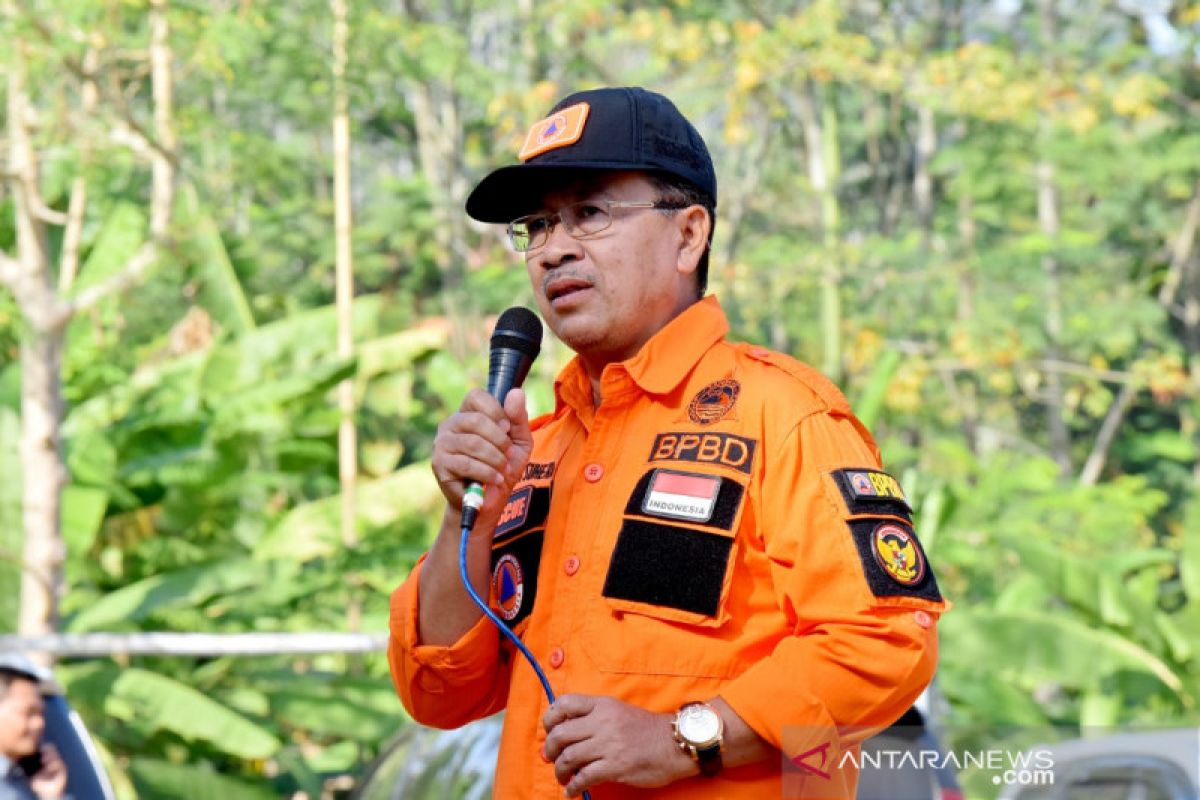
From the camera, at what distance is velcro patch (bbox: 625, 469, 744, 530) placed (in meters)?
2.15

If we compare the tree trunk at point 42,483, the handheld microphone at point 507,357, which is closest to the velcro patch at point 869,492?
the handheld microphone at point 507,357

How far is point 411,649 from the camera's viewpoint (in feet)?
8.05

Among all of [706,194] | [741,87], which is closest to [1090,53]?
[741,87]

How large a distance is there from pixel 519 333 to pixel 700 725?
0.71 m

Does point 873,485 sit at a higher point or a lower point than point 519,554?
higher

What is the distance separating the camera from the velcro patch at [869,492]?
209 centimetres

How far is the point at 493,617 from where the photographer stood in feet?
7.43

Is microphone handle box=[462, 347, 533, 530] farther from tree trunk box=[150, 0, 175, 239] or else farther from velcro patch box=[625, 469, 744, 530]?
tree trunk box=[150, 0, 175, 239]

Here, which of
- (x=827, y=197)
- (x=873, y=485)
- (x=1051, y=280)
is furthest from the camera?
(x=1051, y=280)

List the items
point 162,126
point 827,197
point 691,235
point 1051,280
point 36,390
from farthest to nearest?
1. point 1051,280
2. point 827,197
3. point 162,126
4. point 36,390
5. point 691,235

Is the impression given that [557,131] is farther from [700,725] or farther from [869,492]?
[700,725]

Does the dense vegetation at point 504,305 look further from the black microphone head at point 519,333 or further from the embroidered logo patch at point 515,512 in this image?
the black microphone head at point 519,333

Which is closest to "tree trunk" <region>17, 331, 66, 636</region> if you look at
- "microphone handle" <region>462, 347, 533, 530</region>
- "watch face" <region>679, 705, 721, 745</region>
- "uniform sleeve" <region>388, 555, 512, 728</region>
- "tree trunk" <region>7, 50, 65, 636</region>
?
"tree trunk" <region>7, 50, 65, 636</region>

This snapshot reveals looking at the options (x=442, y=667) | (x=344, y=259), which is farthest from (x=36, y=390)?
(x=442, y=667)
